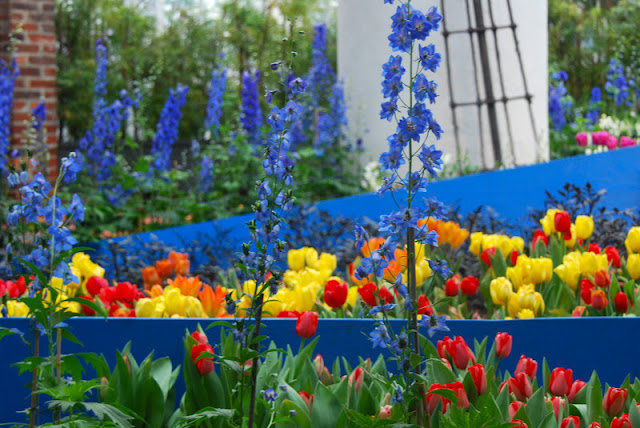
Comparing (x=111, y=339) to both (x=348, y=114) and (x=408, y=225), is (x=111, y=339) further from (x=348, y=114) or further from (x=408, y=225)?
(x=348, y=114)

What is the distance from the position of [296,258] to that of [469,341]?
65 centimetres

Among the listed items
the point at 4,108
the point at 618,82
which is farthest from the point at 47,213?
the point at 618,82

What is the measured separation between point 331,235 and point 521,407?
2.05 metres

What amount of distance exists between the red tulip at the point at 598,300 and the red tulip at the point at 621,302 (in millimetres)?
27

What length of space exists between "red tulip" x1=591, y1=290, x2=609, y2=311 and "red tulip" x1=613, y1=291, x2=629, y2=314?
0.09ft

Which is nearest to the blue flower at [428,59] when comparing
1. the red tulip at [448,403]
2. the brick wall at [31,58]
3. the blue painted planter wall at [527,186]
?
the red tulip at [448,403]

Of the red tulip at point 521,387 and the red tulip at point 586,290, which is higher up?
the red tulip at point 586,290

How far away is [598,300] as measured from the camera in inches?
69.4

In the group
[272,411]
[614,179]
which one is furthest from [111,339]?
[614,179]

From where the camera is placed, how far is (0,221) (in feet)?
12.0

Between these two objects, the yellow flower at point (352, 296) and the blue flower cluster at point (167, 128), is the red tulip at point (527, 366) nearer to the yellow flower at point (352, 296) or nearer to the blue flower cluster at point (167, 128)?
the yellow flower at point (352, 296)

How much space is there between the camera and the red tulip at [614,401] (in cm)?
113

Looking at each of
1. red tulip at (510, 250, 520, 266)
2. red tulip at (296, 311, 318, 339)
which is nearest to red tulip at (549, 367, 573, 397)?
red tulip at (296, 311, 318, 339)

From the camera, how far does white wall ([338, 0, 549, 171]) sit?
4.82 meters
